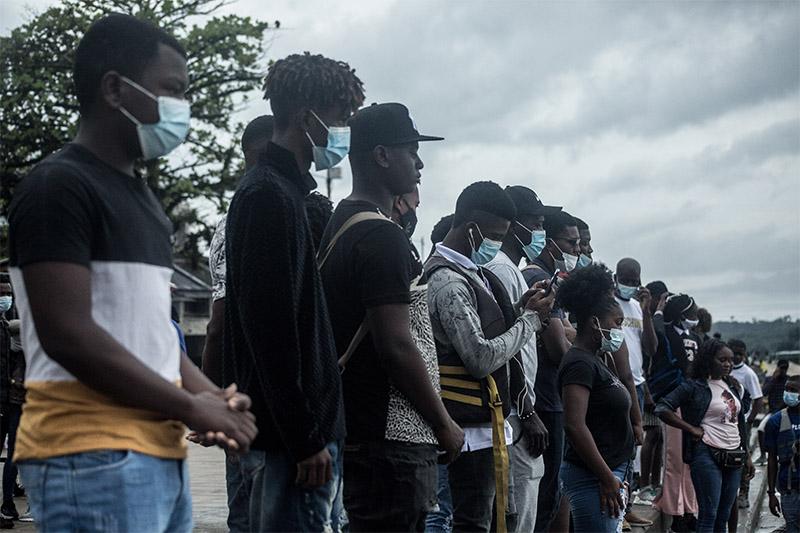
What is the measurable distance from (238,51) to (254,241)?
24.4m

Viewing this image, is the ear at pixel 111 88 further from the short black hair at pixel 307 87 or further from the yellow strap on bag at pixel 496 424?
the yellow strap on bag at pixel 496 424

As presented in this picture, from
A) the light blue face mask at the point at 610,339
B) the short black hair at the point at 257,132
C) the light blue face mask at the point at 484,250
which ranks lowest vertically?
the light blue face mask at the point at 610,339

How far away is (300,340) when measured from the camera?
→ 3.18m

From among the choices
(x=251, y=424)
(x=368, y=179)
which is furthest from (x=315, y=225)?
(x=251, y=424)

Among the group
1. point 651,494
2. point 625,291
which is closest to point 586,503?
point 625,291

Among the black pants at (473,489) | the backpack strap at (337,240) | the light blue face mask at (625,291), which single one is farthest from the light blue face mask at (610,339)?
the light blue face mask at (625,291)

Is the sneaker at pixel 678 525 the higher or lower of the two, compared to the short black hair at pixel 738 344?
lower

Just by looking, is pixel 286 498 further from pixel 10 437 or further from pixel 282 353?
pixel 10 437

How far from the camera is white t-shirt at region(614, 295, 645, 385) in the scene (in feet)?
31.0

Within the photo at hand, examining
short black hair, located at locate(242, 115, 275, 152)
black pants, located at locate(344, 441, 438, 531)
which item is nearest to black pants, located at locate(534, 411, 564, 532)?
short black hair, located at locate(242, 115, 275, 152)

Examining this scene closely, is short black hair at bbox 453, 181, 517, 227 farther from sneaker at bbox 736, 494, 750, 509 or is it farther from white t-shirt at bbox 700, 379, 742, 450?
sneaker at bbox 736, 494, 750, 509

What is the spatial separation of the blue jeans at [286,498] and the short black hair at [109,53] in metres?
1.19

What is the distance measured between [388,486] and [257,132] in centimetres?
210

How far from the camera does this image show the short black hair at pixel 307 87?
3596 millimetres
